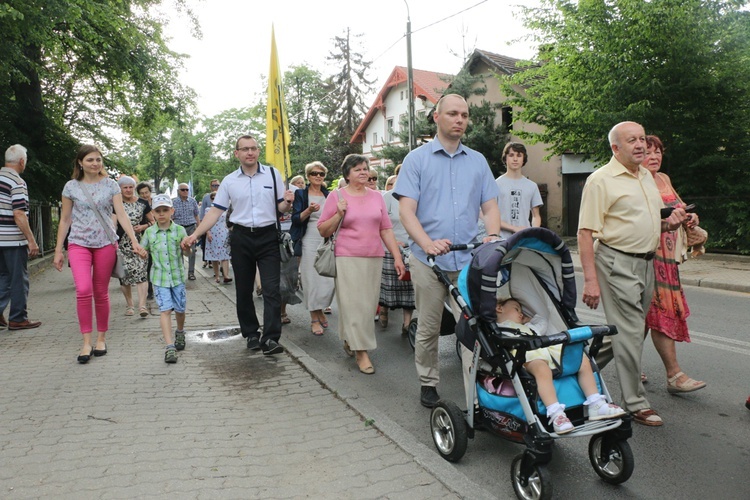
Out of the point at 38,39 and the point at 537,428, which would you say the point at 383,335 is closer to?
the point at 537,428

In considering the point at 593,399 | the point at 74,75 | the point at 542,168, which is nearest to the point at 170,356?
the point at 593,399

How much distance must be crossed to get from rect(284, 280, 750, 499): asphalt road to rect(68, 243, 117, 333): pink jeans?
2121 millimetres

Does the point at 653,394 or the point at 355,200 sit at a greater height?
the point at 355,200

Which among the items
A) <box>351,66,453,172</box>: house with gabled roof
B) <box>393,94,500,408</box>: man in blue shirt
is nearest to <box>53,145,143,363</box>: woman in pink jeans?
<box>393,94,500,408</box>: man in blue shirt

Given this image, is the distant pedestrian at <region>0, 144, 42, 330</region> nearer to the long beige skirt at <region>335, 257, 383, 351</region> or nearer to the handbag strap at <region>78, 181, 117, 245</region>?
the handbag strap at <region>78, 181, 117, 245</region>

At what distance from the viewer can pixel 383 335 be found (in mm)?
7684

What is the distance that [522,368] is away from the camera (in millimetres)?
3436

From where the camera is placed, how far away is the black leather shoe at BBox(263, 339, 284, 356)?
6.48 meters

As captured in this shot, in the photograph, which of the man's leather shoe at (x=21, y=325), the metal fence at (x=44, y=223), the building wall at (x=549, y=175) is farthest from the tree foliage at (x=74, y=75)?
the building wall at (x=549, y=175)

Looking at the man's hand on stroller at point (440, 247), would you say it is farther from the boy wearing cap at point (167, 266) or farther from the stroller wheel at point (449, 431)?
the boy wearing cap at point (167, 266)

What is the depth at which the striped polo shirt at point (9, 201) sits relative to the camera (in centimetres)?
769

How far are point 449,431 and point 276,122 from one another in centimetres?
463

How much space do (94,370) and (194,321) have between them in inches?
102

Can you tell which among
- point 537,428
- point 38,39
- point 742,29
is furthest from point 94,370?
point 742,29
